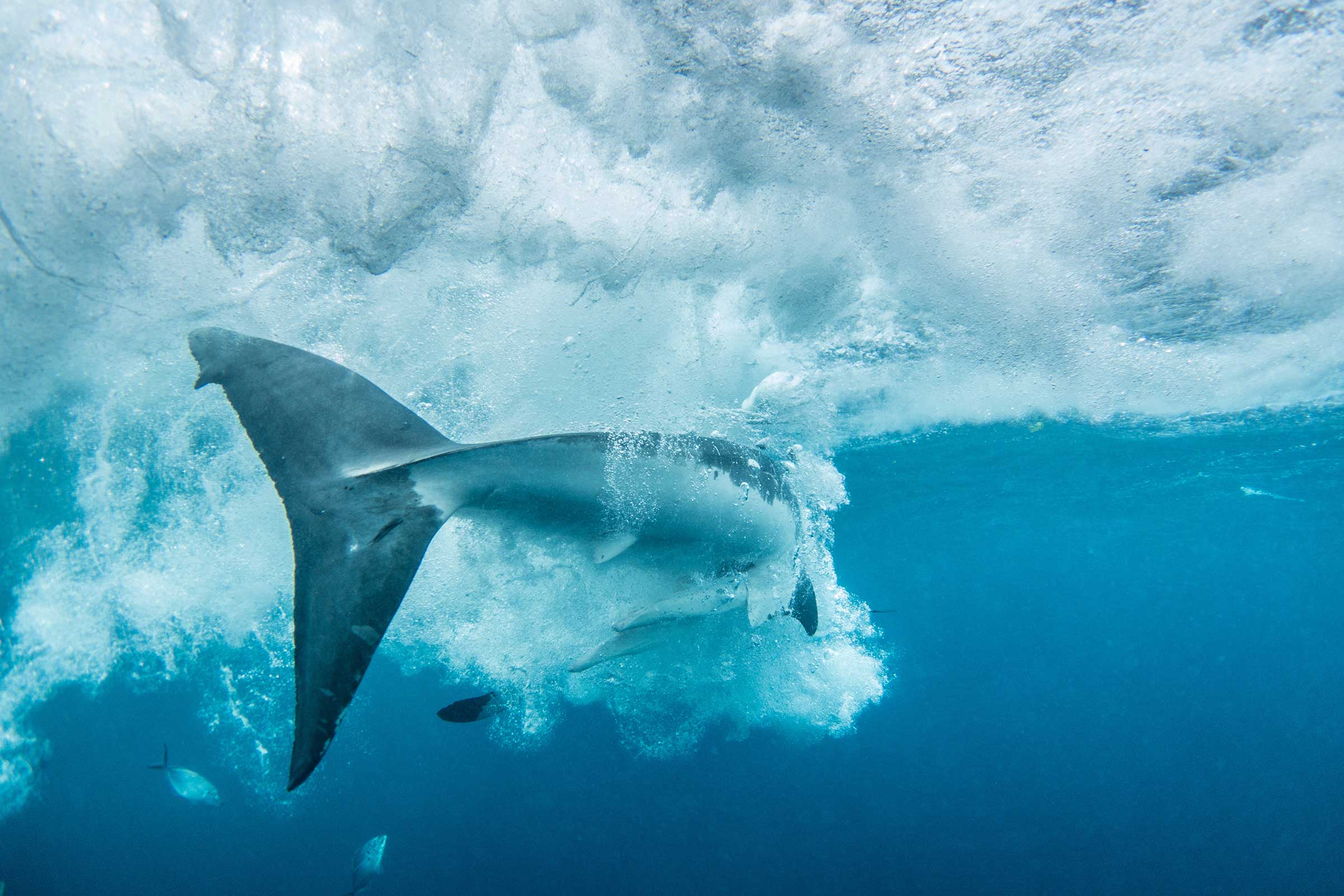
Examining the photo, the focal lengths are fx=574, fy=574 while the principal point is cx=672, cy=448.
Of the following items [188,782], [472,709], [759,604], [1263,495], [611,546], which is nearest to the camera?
[611,546]

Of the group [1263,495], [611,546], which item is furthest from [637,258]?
[1263,495]

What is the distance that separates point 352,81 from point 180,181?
260 cm

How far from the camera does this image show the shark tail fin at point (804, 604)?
26.7ft

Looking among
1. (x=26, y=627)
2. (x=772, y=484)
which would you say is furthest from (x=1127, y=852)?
(x=26, y=627)

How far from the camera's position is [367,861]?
10023 mm

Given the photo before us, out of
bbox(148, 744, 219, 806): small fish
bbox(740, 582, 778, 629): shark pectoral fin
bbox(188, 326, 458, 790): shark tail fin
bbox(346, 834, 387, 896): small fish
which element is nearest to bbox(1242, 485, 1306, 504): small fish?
bbox(740, 582, 778, 629): shark pectoral fin

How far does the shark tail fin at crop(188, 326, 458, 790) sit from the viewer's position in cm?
273

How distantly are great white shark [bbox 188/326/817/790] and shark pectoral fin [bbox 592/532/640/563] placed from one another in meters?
0.01

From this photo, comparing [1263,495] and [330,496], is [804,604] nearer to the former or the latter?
[330,496]

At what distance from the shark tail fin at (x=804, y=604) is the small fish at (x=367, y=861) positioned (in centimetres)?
855

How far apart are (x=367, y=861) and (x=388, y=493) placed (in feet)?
33.1

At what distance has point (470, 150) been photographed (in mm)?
6375

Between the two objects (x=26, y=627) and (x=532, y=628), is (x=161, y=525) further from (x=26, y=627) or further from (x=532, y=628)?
(x=26, y=627)

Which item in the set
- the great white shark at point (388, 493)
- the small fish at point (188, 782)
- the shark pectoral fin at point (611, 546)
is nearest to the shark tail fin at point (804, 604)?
the great white shark at point (388, 493)
